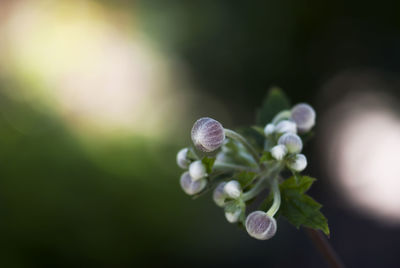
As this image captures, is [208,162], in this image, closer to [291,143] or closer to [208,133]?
[208,133]

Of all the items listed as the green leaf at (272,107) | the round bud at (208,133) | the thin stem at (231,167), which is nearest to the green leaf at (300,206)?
the thin stem at (231,167)

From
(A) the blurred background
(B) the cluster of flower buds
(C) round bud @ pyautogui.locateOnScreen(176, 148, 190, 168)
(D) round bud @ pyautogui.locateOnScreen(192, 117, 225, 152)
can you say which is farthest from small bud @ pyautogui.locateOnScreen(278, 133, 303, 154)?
(A) the blurred background

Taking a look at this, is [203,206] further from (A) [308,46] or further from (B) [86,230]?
(A) [308,46]

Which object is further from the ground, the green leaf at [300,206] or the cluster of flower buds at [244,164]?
the cluster of flower buds at [244,164]

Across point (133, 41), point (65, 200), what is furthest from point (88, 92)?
point (65, 200)

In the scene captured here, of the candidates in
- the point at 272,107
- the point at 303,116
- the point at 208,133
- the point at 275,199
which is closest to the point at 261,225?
the point at 275,199

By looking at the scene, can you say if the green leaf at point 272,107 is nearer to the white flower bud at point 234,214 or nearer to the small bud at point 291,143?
the small bud at point 291,143

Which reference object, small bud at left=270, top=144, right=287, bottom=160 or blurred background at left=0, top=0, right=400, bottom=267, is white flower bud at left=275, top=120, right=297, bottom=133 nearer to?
small bud at left=270, top=144, right=287, bottom=160
